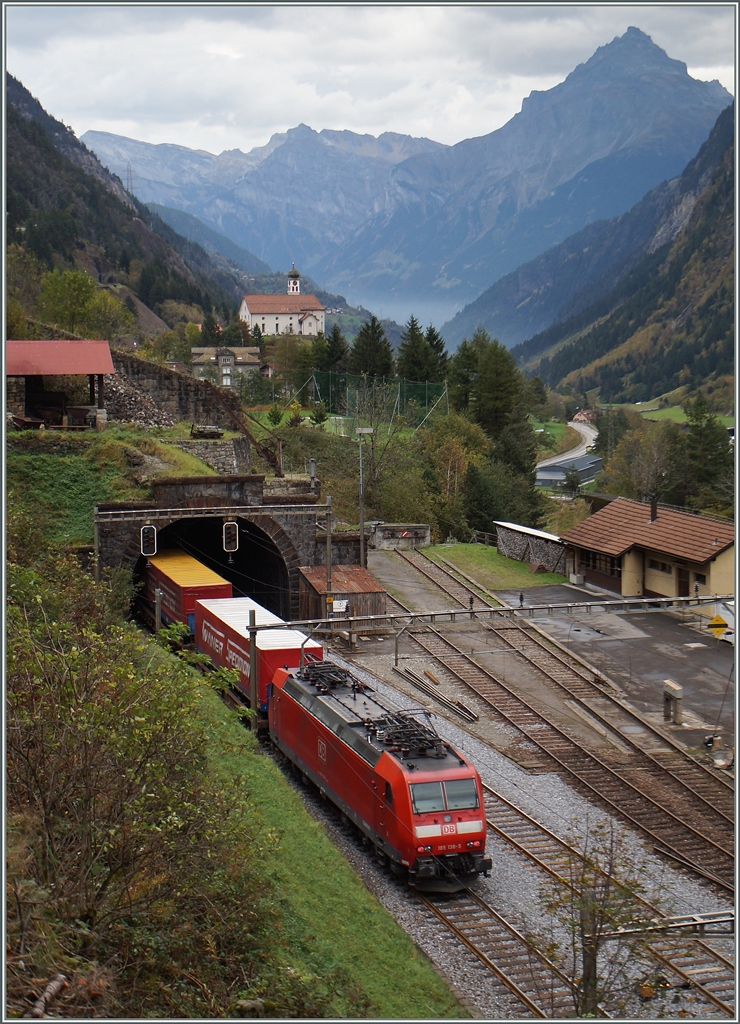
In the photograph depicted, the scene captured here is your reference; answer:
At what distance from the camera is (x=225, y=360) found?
386 feet

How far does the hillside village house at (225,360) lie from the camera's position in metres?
112

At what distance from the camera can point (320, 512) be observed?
4059cm

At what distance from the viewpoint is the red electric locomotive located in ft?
60.6

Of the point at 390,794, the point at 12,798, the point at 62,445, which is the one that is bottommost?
the point at 390,794

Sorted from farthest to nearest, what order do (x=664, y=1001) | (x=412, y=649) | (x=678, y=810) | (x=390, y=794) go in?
(x=412, y=649) < (x=678, y=810) < (x=390, y=794) < (x=664, y=1001)

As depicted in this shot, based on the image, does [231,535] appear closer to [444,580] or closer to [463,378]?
[444,580]

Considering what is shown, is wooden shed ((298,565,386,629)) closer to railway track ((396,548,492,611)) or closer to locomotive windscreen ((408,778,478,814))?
railway track ((396,548,492,611))

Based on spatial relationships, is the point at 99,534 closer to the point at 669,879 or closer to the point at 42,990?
the point at 669,879

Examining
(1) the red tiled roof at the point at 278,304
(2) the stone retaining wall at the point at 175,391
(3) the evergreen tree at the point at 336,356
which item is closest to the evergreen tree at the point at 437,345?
(3) the evergreen tree at the point at 336,356

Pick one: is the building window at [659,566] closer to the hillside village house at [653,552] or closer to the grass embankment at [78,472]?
the hillside village house at [653,552]

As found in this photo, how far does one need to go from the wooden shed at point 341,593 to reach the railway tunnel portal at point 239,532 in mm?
1284

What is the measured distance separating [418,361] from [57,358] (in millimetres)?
46682

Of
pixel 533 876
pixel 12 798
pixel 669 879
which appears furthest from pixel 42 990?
pixel 669 879

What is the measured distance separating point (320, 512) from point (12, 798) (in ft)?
91.0
